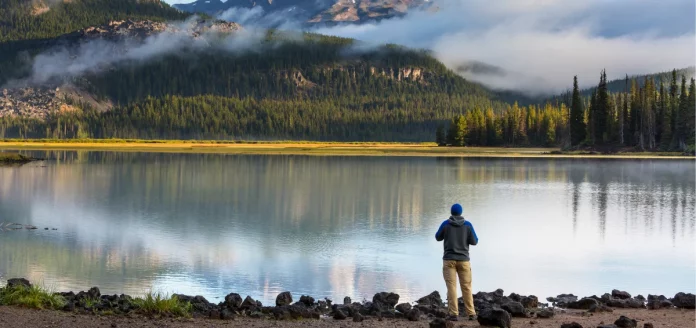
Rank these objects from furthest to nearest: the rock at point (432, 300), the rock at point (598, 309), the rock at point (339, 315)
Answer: the rock at point (432, 300), the rock at point (598, 309), the rock at point (339, 315)

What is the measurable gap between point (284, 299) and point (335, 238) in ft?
36.7

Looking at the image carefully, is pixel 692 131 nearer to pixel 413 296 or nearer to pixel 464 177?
pixel 464 177

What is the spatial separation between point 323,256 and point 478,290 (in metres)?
6.19

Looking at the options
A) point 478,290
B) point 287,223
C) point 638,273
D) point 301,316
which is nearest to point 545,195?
point 287,223

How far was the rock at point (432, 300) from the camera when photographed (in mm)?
16889

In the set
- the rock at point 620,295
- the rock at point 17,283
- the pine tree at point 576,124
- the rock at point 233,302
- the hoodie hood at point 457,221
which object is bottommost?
the rock at point 620,295

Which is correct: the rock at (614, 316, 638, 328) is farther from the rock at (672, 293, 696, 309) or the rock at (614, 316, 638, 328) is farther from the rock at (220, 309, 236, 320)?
the rock at (220, 309, 236, 320)

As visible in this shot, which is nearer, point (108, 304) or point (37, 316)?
point (37, 316)

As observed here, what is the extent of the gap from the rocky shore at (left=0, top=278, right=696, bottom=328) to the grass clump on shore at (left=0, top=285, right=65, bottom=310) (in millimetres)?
126

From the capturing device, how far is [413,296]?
18281mm

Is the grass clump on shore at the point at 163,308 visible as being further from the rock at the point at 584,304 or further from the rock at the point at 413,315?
the rock at the point at 584,304

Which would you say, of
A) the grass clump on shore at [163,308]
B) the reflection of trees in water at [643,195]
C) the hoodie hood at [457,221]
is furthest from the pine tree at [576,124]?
the grass clump on shore at [163,308]

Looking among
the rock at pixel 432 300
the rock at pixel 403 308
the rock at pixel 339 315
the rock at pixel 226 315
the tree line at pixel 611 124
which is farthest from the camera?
the tree line at pixel 611 124

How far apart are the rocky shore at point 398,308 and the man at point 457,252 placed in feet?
1.06
